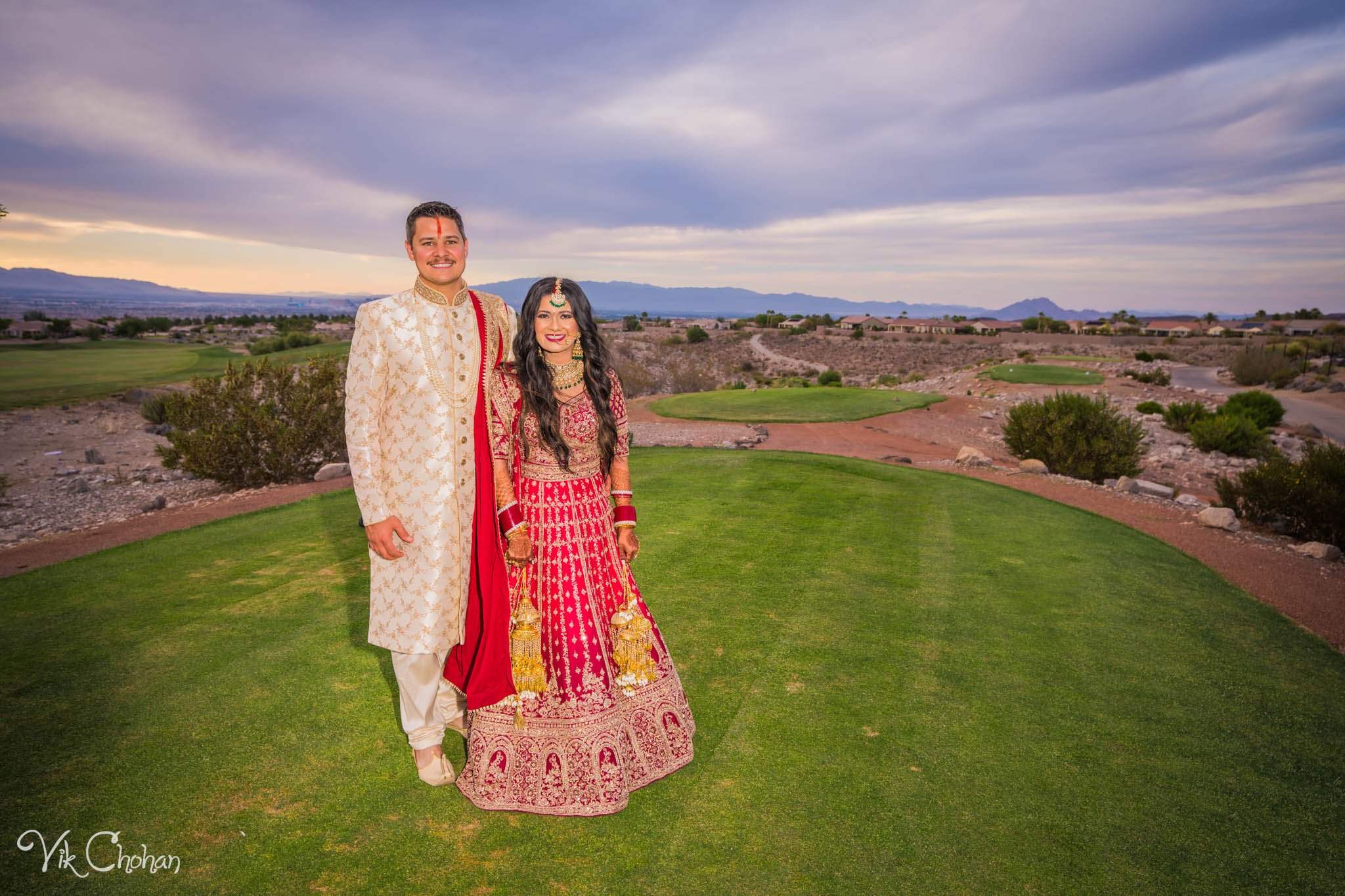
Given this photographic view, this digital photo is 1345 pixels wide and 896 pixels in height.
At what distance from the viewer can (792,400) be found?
21594 mm

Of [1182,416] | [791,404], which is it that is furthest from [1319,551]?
[1182,416]

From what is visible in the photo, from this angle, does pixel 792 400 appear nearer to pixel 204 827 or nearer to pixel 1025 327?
pixel 204 827

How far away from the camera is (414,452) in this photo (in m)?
3.23

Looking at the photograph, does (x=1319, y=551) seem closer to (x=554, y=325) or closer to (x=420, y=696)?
(x=554, y=325)

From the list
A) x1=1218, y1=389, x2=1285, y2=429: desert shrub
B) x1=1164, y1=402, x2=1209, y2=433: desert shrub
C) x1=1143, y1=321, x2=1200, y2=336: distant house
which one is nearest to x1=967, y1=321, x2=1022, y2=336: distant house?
x1=1143, y1=321, x2=1200, y2=336: distant house

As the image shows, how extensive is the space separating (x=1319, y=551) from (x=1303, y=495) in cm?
134

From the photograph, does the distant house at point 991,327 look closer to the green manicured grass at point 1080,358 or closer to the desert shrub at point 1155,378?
the green manicured grass at point 1080,358

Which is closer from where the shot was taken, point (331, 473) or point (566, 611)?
point (566, 611)

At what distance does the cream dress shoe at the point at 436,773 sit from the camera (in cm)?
333

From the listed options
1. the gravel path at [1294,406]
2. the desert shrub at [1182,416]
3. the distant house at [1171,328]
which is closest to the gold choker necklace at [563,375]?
the desert shrub at [1182,416]

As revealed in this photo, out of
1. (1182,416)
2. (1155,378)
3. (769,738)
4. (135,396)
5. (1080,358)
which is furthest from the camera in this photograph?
(1080,358)

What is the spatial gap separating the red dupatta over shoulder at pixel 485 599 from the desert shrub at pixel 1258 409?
79.4 feet

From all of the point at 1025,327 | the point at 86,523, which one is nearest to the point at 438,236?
the point at 86,523

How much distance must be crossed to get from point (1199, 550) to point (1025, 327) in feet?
234
